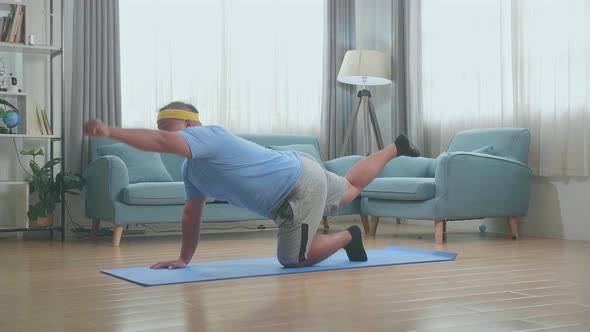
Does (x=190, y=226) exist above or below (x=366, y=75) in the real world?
below

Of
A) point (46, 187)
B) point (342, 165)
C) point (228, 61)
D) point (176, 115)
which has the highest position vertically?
point (228, 61)

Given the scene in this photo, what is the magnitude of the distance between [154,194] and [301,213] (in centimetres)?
179

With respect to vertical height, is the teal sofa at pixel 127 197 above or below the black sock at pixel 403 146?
below

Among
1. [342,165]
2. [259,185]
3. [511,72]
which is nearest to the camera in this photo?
[259,185]

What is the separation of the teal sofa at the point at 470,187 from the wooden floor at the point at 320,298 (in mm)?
707

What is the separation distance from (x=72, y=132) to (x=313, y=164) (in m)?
2.85

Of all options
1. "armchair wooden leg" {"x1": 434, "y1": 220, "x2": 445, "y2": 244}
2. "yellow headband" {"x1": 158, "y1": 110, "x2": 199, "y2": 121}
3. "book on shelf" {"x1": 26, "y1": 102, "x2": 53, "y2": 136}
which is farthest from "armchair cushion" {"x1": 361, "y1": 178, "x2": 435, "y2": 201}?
"book on shelf" {"x1": 26, "y1": 102, "x2": 53, "y2": 136}

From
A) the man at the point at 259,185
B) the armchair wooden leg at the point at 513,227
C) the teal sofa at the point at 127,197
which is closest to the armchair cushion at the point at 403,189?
the teal sofa at the point at 127,197

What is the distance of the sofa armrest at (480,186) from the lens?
4301 millimetres

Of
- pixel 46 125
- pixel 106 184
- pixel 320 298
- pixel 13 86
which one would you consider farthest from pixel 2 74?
pixel 320 298

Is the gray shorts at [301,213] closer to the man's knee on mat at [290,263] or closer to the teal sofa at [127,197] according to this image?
the man's knee on mat at [290,263]

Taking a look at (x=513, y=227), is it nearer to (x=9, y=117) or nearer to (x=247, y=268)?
(x=247, y=268)

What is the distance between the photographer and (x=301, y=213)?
2795 mm

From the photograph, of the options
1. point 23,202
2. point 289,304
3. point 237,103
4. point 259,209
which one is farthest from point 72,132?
point 289,304
